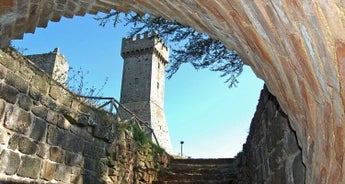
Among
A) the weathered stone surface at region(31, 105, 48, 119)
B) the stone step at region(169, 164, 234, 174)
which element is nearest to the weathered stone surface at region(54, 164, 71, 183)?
the weathered stone surface at region(31, 105, 48, 119)

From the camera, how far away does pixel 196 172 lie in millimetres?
7766

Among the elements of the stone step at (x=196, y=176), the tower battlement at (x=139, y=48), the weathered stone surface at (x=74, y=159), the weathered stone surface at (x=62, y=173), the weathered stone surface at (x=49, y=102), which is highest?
the tower battlement at (x=139, y=48)

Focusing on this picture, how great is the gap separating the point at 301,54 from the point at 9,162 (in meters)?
3.68

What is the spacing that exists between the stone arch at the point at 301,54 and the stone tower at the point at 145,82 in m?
25.0

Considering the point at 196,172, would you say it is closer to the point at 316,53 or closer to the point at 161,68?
the point at 316,53

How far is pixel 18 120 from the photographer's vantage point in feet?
12.8

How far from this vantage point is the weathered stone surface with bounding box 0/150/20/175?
3646 mm

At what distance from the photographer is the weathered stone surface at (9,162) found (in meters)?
3.65

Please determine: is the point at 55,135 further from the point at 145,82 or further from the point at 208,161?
the point at 145,82

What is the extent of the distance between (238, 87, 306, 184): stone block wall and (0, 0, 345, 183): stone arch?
25.3 inches

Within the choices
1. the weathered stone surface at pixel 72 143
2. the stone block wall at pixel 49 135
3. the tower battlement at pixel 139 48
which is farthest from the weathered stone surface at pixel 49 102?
the tower battlement at pixel 139 48

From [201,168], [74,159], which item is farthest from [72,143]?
[201,168]

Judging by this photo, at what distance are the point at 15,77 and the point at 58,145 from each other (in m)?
1.30

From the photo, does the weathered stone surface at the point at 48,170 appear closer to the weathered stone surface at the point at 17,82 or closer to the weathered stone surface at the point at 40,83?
the weathered stone surface at the point at 40,83
